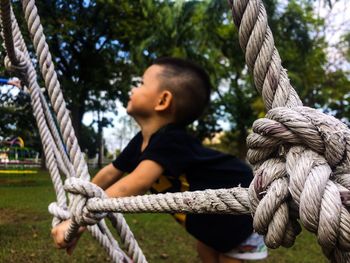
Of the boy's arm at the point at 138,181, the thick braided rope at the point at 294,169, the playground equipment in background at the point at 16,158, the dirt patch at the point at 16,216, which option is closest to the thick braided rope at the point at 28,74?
the boy's arm at the point at 138,181

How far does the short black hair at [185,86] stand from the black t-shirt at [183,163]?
81 millimetres

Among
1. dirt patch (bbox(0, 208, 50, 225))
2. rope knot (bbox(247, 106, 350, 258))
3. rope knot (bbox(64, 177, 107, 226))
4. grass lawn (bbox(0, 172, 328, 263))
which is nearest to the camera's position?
rope knot (bbox(247, 106, 350, 258))

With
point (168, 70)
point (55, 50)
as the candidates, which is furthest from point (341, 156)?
point (55, 50)

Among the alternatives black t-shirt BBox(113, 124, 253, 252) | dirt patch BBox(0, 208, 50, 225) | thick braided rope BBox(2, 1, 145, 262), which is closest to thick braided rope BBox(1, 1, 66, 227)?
thick braided rope BBox(2, 1, 145, 262)

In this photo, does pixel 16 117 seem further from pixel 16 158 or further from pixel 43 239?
pixel 43 239

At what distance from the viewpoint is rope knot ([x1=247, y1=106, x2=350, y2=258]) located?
1.18ft

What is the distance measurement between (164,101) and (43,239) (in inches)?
59.6

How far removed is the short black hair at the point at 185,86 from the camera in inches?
55.5

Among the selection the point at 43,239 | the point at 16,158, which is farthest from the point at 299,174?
the point at 43,239

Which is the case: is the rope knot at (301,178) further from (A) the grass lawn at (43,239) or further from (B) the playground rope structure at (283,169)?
(A) the grass lawn at (43,239)

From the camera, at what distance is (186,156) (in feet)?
4.08

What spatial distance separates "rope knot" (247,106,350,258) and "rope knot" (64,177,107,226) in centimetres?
46

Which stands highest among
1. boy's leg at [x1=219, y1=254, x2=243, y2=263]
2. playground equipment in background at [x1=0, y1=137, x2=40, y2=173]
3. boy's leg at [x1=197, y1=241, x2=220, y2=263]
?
playground equipment in background at [x1=0, y1=137, x2=40, y2=173]

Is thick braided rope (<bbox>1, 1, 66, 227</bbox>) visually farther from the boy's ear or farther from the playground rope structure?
the playground rope structure
